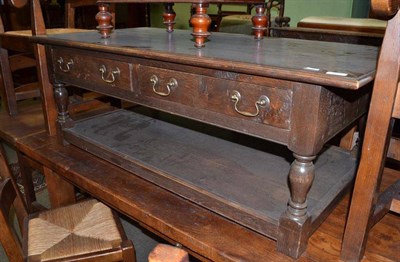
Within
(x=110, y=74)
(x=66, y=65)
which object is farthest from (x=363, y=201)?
(x=66, y=65)

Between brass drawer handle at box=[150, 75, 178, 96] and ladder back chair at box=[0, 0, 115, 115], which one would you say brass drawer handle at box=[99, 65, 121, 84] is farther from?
ladder back chair at box=[0, 0, 115, 115]

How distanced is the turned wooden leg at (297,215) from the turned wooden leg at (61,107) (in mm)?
1161

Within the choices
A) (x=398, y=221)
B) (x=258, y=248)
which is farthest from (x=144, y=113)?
(x=398, y=221)

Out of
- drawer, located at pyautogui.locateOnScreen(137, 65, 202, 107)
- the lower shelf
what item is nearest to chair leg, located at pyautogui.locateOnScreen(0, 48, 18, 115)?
the lower shelf

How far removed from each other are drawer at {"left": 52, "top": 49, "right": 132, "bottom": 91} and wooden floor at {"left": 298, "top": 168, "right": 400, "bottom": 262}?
802 mm

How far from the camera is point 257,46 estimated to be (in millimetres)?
1263

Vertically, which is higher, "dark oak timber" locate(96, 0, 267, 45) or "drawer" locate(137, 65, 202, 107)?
"dark oak timber" locate(96, 0, 267, 45)

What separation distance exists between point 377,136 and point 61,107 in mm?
1365

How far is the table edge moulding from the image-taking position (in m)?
0.90

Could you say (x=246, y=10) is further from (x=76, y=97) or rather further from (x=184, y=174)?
(x=184, y=174)

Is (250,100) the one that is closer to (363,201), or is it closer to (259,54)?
(259,54)

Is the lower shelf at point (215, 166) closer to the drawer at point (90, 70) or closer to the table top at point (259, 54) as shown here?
the drawer at point (90, 70)

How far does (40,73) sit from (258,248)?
1.30 meters

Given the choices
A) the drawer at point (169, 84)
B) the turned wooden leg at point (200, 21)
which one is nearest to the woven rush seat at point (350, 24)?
the turned wooden leg at point (200, 21)
